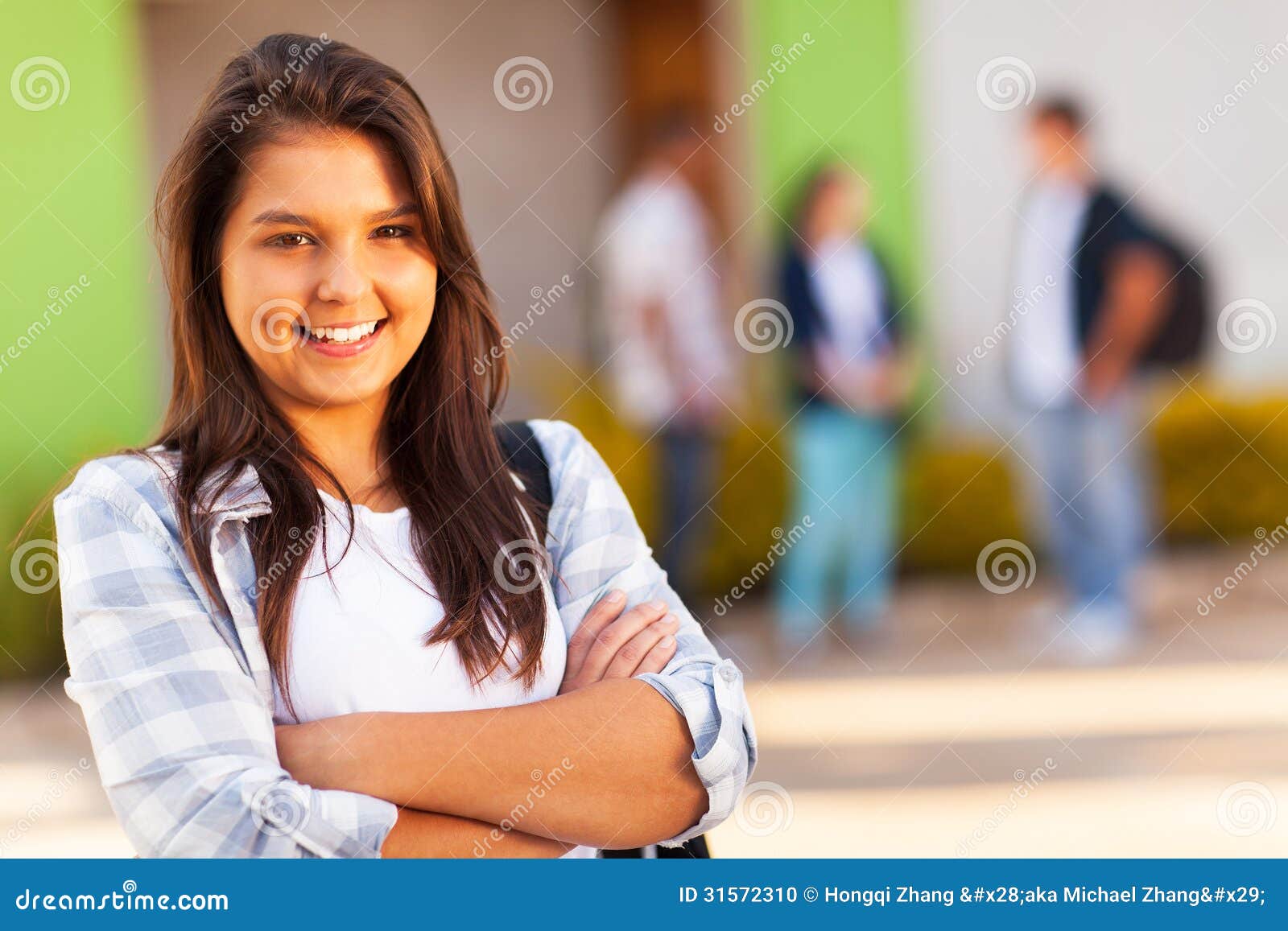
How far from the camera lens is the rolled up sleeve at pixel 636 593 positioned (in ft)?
6.25

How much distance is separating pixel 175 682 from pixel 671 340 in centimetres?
477

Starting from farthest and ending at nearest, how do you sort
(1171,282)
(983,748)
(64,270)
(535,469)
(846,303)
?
(846,303) → (64,270) → (1171,282) → (983,748) → (535,469)

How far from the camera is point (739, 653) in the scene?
6488 millimetres

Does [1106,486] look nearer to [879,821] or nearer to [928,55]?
[879,821]

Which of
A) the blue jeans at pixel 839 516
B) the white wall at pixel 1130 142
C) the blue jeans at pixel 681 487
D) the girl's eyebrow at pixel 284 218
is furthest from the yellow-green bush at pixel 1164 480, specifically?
the girl's eyebrow at pixel 284 218

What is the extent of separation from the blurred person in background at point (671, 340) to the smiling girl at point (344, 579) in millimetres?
4284

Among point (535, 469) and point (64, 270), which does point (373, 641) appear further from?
point (64, 270)

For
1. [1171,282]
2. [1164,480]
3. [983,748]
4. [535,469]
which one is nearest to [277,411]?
[535,469]

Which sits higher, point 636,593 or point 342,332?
point 342,332

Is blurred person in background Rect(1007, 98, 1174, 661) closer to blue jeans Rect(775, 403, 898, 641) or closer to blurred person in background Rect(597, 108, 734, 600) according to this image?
blue jeans Rect(775, 403, 898, 641)

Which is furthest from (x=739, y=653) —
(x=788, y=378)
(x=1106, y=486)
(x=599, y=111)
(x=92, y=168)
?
(x=599, y=111)

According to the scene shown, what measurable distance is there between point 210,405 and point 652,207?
181 inches

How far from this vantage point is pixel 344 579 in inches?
73.0

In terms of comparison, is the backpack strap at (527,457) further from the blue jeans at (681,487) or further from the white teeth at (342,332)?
the blue jeans at (681,487)
